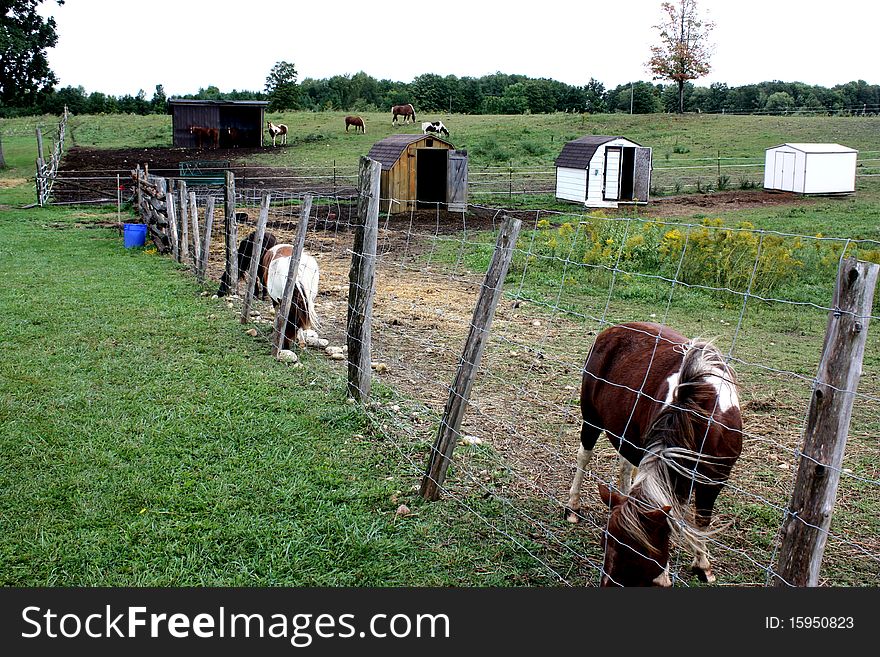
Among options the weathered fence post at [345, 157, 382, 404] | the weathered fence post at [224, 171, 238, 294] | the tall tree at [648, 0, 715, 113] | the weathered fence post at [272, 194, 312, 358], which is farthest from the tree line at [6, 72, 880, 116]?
the weathered fence post at [345, 157, 382, 404]

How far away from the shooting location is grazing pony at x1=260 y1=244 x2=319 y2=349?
8.63m

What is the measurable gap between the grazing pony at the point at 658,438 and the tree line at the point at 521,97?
2326 inches

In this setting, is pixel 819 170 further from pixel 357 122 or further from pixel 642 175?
pixel 357 122

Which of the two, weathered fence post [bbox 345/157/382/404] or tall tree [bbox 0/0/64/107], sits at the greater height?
tall tree [bbox 0/0/64/107]

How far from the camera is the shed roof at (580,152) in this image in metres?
23.1

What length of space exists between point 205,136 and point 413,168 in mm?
22552

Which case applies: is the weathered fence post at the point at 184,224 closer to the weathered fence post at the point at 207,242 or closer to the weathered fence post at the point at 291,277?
the weathered fence post at the point at 207,242

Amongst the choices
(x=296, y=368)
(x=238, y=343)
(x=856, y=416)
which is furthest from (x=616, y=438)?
(x=238, y=343)

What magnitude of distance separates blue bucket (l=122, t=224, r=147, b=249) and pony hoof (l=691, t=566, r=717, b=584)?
14166 millimetres

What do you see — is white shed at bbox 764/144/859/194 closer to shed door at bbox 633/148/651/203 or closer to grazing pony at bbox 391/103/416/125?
shed door at bbox 633/148/651/203

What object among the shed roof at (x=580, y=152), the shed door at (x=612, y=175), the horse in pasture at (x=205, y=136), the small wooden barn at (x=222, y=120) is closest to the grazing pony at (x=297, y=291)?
the shed roof at (x=580, y=152)

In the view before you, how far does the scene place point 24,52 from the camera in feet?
93.8

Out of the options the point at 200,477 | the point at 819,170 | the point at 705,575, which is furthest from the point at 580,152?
the point at 705,575

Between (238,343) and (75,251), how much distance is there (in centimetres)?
818
